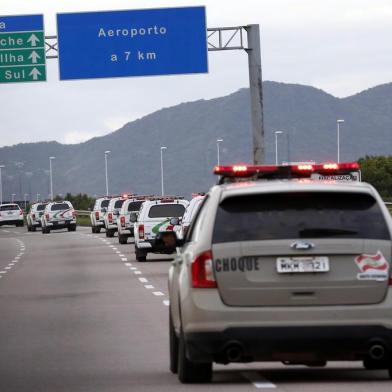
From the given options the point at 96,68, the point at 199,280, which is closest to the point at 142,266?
the point at 96,68

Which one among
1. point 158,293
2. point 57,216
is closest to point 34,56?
point 158,293

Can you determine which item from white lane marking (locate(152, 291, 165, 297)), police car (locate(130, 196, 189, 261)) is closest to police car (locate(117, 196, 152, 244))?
police car (locate(130, 196, 189, 261))

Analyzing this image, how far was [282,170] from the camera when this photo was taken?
11703 mm

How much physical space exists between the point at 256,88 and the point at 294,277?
31.9 metres

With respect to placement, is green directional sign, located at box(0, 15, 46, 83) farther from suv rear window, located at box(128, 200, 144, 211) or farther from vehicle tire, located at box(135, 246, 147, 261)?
vehicle tire, located at box(135, 246, 147, 261)

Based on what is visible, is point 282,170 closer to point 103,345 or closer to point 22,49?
point 103,345

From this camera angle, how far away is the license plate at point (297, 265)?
10.5 m

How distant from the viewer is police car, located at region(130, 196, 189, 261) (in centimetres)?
3754

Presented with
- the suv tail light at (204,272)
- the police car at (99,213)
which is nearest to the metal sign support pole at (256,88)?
the police car at (99,213)

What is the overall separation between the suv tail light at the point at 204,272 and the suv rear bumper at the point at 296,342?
0.35m

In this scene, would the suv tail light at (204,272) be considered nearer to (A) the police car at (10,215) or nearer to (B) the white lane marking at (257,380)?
(B) the white lane marking at (257,380)

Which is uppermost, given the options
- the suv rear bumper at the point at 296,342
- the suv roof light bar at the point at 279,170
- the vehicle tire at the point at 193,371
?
the suv roof light bar at the point at 279,170

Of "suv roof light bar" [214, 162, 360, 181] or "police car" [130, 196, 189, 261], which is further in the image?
"police car" [130, 196, 189, 261]

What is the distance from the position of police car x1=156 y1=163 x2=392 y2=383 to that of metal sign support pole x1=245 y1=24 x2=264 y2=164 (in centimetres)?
3114
